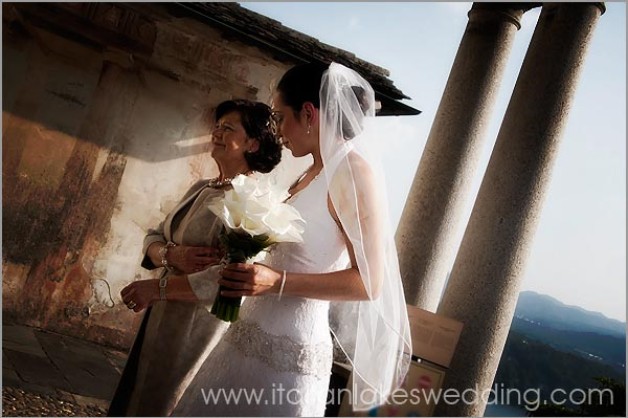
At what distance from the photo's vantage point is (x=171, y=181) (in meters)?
7.16

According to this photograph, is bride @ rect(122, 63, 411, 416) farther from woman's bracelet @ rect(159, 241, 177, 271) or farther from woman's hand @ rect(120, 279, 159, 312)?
woman's bracelet @ rect(159, 241, 177, 271)

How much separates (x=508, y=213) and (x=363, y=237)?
2.82 metres

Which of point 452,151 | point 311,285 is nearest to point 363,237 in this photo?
point 311,285

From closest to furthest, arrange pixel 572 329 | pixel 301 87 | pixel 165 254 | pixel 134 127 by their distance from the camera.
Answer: pixel 301 87 < pixel 165 254 < pixel 134 127 < pixel 572 329

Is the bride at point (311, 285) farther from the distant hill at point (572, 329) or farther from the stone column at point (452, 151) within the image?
the distant hill at point (572, 329)

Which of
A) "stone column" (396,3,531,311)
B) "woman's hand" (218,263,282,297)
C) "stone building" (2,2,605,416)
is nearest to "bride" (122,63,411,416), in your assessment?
"woman's hand" (218,263,282,297)

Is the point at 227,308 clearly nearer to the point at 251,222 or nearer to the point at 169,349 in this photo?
Result: the point at 251,222

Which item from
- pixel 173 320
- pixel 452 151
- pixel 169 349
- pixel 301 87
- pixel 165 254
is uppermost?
pixel 452 151

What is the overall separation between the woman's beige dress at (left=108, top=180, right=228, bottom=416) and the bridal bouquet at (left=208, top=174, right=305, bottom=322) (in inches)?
16.3

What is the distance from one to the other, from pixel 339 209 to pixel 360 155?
264mm

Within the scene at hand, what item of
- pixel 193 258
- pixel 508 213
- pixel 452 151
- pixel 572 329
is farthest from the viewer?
pixel 572 329

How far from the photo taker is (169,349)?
2.45 m

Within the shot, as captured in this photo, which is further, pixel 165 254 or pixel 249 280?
pixel 165 254

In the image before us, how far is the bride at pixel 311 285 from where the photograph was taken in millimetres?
2010
